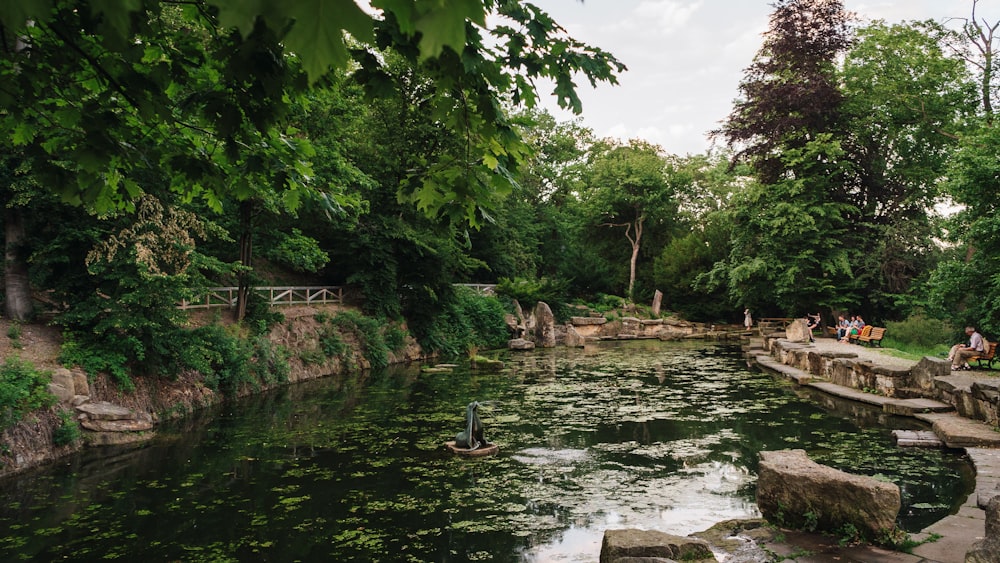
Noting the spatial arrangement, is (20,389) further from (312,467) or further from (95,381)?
(312,467)

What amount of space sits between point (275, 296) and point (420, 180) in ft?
60.5

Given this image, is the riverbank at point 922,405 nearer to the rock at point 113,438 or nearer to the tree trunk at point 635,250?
the rock at point 113,438

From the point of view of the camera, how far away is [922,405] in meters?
10.4

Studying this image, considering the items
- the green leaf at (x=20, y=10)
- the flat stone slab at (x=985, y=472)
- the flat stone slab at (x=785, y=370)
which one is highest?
the green leaf at (x=20, y=10)

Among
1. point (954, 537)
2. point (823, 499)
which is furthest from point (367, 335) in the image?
point (954, 537)

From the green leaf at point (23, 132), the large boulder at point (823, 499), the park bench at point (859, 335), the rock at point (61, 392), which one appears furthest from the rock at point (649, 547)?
the park bench at point (859, 335)

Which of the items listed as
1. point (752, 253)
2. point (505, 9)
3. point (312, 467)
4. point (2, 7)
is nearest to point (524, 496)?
point (312, 467)

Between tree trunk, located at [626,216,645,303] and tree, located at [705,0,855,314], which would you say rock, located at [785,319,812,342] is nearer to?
tree, located at [705,0,855,314]

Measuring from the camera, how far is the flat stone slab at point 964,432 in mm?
8070

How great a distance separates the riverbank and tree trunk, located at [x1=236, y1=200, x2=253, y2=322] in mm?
13895

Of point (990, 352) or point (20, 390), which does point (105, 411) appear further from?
point (990, 352)

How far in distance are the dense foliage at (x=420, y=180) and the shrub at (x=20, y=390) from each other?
4.73 ft

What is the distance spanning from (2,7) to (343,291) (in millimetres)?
21545

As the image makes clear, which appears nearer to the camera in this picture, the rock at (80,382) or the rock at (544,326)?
the rock at (80,382)
